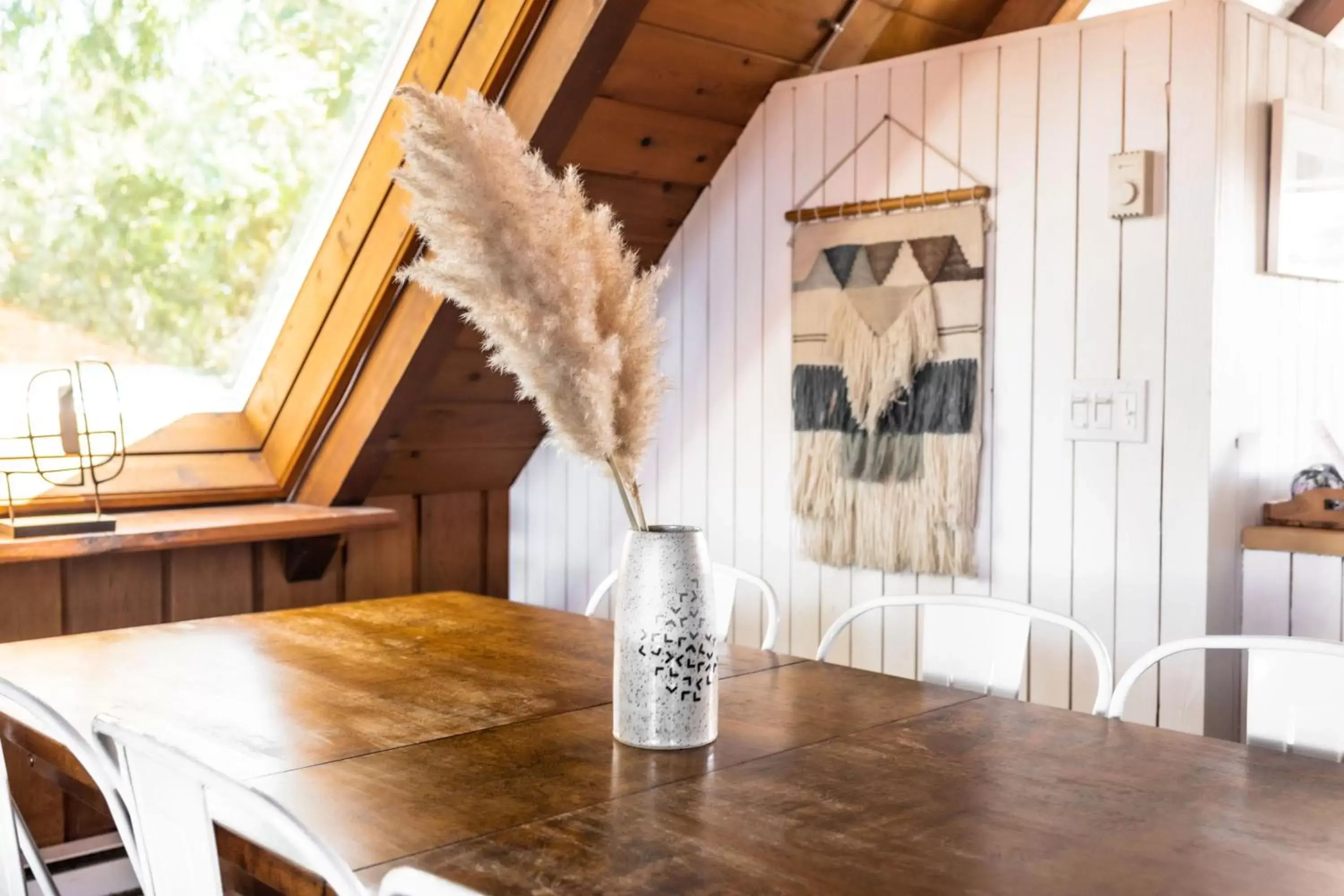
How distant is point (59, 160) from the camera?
2600 mm

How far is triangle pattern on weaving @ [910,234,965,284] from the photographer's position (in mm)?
2682

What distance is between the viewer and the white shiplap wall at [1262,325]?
2.34m

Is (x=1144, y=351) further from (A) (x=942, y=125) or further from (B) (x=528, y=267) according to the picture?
(B) (x=528, y=267)

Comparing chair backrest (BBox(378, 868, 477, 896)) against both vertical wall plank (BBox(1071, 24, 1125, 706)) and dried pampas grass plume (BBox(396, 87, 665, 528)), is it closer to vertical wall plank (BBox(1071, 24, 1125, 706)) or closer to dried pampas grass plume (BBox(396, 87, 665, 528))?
Answer: dried pampas grass plume (BBox(396, 87, 665, 528))

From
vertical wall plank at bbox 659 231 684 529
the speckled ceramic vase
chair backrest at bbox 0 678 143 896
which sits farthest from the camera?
vertical wall plank at bbox 659 231 684 529

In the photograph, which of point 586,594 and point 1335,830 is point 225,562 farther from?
point 1335,830

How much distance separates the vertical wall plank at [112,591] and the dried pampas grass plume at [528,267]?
5.39ft

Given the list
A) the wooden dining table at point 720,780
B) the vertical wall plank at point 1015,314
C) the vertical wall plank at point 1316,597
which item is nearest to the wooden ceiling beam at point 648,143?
the vertical wall plank at point 1015,314

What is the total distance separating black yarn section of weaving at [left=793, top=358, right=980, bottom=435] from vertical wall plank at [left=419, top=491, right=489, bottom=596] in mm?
904

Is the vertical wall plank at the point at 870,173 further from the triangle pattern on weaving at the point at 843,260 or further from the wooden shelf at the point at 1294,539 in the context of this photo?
the wooden shelf at the point at 1294,539

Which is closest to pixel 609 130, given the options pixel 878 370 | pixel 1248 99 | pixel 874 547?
pixel 878 370

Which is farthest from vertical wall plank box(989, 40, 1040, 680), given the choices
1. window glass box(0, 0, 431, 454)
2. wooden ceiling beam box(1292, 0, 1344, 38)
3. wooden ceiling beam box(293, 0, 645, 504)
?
window glass box(0, 0, 431, 454)

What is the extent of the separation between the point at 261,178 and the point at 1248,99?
2.04 meters

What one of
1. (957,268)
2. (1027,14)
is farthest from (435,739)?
(1027,14)
